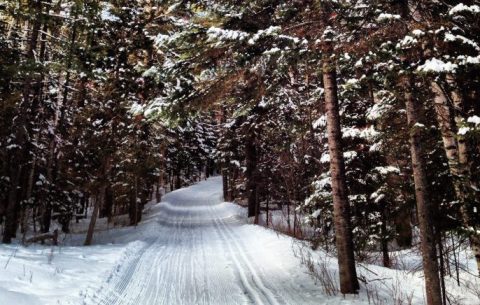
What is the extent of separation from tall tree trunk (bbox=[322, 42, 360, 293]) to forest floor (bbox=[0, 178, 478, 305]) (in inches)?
15.6

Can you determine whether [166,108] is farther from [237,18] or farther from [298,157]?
[298,157]

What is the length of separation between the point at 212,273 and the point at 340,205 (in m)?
4.15

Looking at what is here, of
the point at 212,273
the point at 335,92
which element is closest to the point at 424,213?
the point at 335,92

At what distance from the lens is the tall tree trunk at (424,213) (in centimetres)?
710

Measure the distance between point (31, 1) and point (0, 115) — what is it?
612 centimetres

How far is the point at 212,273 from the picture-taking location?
10969 mm

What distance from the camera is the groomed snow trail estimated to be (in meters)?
8.38

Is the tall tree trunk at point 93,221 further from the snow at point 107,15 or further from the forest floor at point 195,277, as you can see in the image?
the snow at point 107,15

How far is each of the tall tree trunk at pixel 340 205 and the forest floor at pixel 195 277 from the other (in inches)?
15.6

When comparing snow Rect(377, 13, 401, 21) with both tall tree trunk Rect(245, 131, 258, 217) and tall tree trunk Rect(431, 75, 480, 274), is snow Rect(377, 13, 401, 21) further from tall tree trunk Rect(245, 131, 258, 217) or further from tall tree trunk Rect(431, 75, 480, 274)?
tall tree trunk Rect(245, 131, 258, 217)

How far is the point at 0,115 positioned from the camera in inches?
650

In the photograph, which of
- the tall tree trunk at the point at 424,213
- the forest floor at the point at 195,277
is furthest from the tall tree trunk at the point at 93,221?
the tall tree trunk at the point at 424,213

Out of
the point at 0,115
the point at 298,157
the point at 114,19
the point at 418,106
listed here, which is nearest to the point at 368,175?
the point at 298,157

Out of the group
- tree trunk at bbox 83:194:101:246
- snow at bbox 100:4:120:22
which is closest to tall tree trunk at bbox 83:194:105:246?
tree trunk at bbox 83:194:101:246
